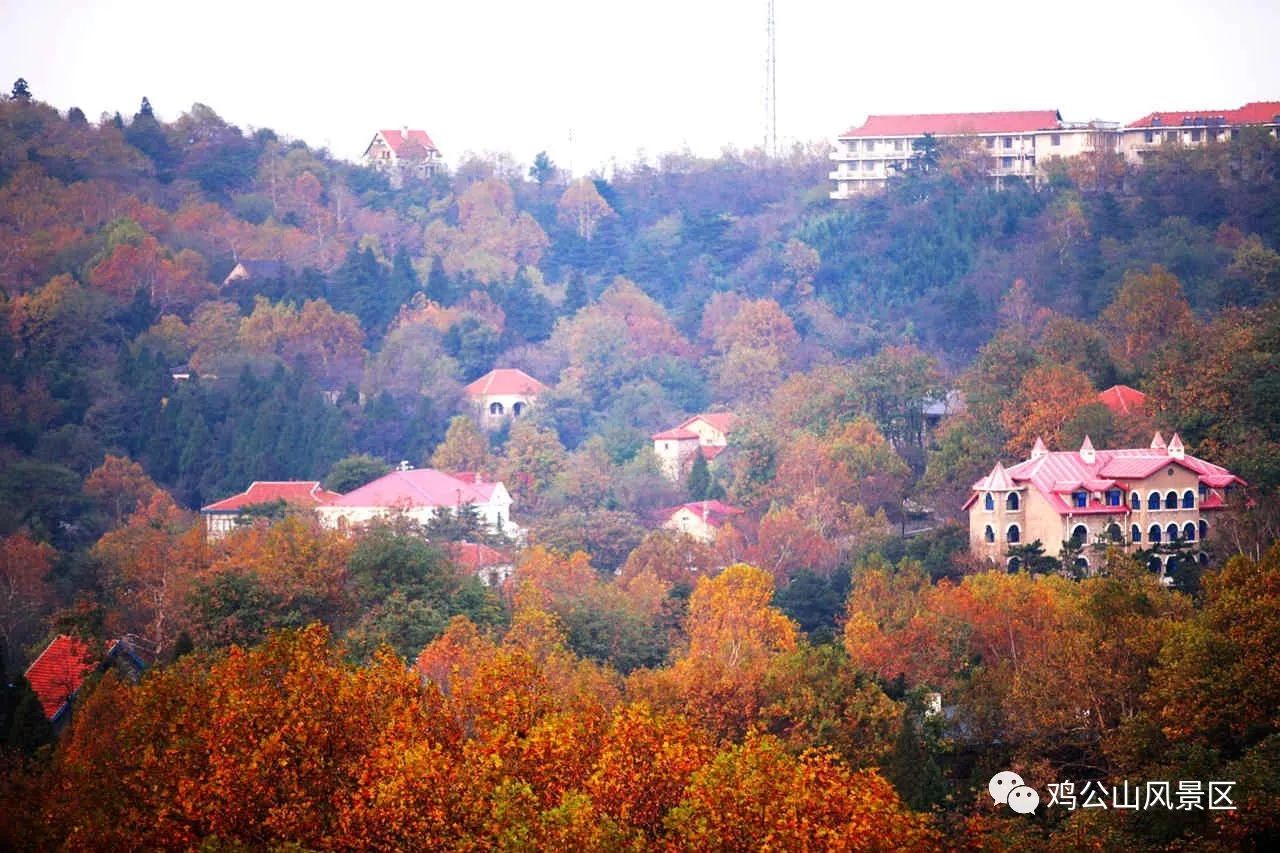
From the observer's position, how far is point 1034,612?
28.6 meters

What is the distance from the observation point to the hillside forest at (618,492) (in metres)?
18.1

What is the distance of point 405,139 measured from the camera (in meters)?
82.1

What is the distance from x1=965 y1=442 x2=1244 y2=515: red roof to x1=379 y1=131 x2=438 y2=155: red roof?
49341 millimetres

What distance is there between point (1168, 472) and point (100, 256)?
127 ft

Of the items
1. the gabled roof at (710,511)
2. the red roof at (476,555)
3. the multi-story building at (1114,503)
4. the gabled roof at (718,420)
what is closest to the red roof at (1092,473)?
the multi-story building at (1114,503)

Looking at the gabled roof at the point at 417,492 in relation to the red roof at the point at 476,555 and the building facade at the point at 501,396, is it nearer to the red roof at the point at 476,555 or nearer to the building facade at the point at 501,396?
the red roof at the point at 476,555

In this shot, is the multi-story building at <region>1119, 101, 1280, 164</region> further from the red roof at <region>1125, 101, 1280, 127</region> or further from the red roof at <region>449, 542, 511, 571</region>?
the red roof at <region>449, 542, 511, 571</region>

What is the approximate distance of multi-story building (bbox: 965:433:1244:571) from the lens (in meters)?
35.1

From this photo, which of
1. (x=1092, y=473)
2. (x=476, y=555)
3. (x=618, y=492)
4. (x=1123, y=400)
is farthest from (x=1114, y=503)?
(x=618, y=492)

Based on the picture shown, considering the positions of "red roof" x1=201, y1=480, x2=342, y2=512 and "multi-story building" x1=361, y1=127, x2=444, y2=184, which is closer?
"red roof" x1=201, y1=480, x2=342, y2=512

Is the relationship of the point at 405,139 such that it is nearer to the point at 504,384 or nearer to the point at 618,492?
the point at 504,384

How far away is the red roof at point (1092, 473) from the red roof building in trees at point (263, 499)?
16644 millimetres

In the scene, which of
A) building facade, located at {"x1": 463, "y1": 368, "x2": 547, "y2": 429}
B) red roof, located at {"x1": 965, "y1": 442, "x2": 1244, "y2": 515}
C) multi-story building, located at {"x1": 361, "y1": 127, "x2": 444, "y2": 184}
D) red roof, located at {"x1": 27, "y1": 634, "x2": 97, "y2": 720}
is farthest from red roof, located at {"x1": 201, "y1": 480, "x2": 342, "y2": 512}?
multi-story building, located at {"x1": 361, "y1": 127, "x2": 444, "y2": 184}

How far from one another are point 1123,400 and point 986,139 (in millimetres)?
31064
